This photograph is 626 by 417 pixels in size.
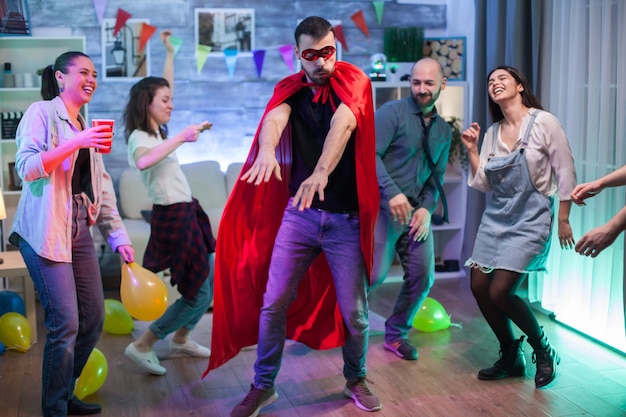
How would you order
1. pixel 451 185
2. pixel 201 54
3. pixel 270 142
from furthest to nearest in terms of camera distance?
pixel 451 185 < pixel 201 54 < pixel 270 142

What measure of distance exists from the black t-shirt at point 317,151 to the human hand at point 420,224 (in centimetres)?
92

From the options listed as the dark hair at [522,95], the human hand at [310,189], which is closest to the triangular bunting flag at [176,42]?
the dark hair at [522,95]

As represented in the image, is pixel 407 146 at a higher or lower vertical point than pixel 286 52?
lower

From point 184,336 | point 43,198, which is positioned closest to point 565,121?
point 184,336

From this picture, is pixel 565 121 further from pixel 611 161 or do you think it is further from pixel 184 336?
pixel 184 336

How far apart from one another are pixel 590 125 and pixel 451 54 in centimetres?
196

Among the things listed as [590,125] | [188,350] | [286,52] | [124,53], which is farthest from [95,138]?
[286,52]

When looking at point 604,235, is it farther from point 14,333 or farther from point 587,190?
point 14,333

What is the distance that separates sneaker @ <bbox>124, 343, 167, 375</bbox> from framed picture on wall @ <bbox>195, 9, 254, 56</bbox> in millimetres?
3016

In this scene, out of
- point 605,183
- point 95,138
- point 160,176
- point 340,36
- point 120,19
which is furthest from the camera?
point 340,36

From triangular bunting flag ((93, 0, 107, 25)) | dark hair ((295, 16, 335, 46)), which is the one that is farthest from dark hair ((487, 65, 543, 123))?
triangular bunting flag ((93, 0, 107, 25))

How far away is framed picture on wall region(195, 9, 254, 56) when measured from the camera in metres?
6.21

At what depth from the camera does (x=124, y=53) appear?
6.07m

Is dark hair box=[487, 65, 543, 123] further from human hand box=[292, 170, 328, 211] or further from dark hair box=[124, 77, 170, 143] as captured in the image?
dark hair box=[124, 77, 170, 143]
